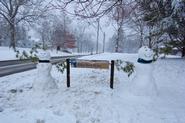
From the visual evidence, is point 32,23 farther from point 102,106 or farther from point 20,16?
point 102,106

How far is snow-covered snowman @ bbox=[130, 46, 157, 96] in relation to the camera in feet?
18.7

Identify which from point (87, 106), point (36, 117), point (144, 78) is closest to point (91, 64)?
point (144, 78)

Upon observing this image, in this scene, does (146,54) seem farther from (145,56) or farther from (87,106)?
(87,106)

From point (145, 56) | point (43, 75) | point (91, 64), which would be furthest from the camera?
A: point (91, 64)

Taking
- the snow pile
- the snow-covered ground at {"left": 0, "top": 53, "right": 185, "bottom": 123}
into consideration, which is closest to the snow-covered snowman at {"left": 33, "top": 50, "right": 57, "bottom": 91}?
the snow-covered ground at {"left": 0, "top": 53, "right": 185, "bottom": 123}

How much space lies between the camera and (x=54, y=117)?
417 cm

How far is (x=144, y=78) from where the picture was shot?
5.78 meters

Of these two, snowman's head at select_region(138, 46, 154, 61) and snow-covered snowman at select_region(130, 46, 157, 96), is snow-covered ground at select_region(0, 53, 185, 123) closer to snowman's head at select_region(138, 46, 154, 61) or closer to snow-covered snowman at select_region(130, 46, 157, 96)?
snow-covered snowman at select_region(130, 46, 157, 96)

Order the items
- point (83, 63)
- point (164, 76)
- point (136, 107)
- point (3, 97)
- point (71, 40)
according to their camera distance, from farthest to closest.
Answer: point (71, 40) < point (164, 76) < point (83, 63) < point (3, 97) < point (136, 107)

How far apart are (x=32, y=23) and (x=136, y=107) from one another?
29302mm

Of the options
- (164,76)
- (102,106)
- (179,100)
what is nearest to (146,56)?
(179,100)

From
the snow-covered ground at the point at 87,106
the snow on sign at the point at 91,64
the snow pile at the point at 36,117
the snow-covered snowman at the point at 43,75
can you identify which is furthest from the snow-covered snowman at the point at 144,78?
the snow-covered snowman at the point at 43,75

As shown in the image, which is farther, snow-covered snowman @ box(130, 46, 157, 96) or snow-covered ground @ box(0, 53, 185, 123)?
snow-covered snowman @ box(130, 46, 157, 96)

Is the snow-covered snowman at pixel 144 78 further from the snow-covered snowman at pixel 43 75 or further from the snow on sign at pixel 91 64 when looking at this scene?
the snow-covered snowman at pixel 43 75
